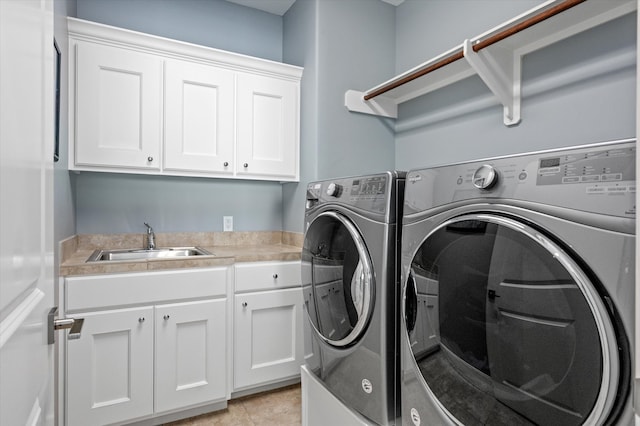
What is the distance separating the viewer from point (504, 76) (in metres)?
1.88

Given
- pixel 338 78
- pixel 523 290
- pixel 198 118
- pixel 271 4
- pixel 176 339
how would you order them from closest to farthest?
→ pixel 523 290, pixel 176 339, pixel 198 118, pixel 338 78, pixel 271 4

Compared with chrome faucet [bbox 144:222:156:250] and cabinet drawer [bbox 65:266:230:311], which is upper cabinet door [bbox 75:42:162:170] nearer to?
chrome faucet [bbox 144:222:156:250]

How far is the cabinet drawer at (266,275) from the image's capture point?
217 centimetres

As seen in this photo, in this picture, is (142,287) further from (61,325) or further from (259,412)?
(61,325)

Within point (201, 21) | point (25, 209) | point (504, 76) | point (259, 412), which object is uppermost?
point (201, 21)

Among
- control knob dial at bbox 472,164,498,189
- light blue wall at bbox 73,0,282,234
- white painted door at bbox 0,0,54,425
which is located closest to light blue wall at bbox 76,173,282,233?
light blue wall at bbox 73,0,282,234

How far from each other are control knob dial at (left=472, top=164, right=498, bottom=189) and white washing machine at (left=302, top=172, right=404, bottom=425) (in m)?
0.38

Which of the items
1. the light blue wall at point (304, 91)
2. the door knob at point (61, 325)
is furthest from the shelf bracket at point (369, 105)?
the door knob at point (61, 325)

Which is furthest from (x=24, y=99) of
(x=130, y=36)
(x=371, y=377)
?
(x=130, y=36)

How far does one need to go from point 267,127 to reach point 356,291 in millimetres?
1540

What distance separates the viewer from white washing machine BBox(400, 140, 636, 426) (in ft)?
2.37

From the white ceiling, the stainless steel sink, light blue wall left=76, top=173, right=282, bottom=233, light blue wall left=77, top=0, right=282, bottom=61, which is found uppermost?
the white ceiling

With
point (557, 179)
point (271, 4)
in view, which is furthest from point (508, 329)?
point (271, 4)

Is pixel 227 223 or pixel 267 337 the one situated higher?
pixel 227 223
